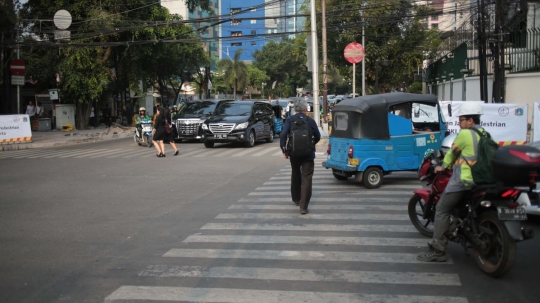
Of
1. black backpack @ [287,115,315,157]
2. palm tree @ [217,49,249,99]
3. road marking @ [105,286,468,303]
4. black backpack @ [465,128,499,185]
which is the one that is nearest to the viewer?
road marking @ [105,286,468,303]

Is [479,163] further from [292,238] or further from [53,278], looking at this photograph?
[53,278]

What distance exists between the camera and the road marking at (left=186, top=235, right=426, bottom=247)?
7234 mm

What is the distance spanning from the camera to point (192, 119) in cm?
2444

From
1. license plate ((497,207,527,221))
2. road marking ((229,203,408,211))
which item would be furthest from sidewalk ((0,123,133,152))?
license plate ((497,207,527,221))

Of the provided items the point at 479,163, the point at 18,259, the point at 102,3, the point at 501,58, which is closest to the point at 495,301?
the point at 479,163

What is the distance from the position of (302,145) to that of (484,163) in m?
3.58

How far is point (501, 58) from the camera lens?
19.6 m

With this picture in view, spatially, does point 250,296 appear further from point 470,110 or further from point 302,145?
point 302,145

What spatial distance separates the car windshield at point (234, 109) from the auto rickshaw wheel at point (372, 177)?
1197 cm

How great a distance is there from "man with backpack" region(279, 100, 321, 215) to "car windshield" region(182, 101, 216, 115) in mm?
16130

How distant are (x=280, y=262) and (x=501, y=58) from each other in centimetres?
1598

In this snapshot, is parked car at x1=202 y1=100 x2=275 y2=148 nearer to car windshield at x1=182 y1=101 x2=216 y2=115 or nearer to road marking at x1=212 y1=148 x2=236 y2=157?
road marking at x1=212 y1=148 x2=236 y2=157

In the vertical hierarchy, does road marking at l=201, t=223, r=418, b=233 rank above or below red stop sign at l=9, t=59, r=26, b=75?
below

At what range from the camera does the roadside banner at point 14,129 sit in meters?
23.3
